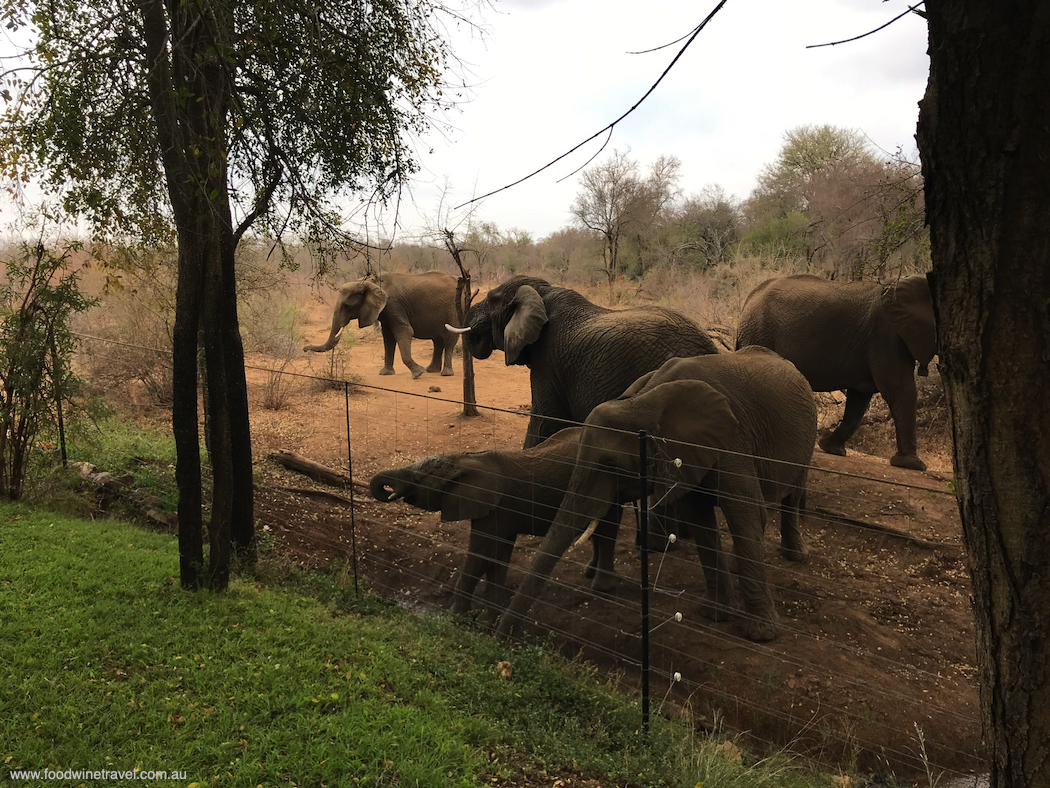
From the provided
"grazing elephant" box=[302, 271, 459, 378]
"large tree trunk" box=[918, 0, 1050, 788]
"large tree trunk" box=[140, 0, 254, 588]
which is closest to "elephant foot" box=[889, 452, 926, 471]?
"large tree trunk" box=[140, 0, 254, 588]

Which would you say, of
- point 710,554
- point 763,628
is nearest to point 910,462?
point 710,554

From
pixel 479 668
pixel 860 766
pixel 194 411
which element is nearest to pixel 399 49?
pixel 194 411

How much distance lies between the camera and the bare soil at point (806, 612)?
4648mm

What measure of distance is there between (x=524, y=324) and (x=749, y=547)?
386cm

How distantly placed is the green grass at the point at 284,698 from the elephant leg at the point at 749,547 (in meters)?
1.51

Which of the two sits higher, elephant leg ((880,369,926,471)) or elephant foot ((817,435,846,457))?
elephant leg ((880,369,926,471))

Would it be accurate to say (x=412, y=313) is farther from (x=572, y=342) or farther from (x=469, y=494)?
(x=469, y=494)

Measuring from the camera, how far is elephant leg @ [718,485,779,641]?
5.55 meters

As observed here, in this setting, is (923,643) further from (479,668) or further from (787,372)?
(479,668)

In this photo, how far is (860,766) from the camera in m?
4.50

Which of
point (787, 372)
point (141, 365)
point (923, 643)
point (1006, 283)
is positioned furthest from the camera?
point (141, 365)

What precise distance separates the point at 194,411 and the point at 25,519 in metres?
2.67

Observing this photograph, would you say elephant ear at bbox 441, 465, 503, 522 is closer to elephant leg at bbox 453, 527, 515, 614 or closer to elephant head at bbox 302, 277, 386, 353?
elephant leg at bbox 453, 527, 515, 614

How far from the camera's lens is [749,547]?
558cm
